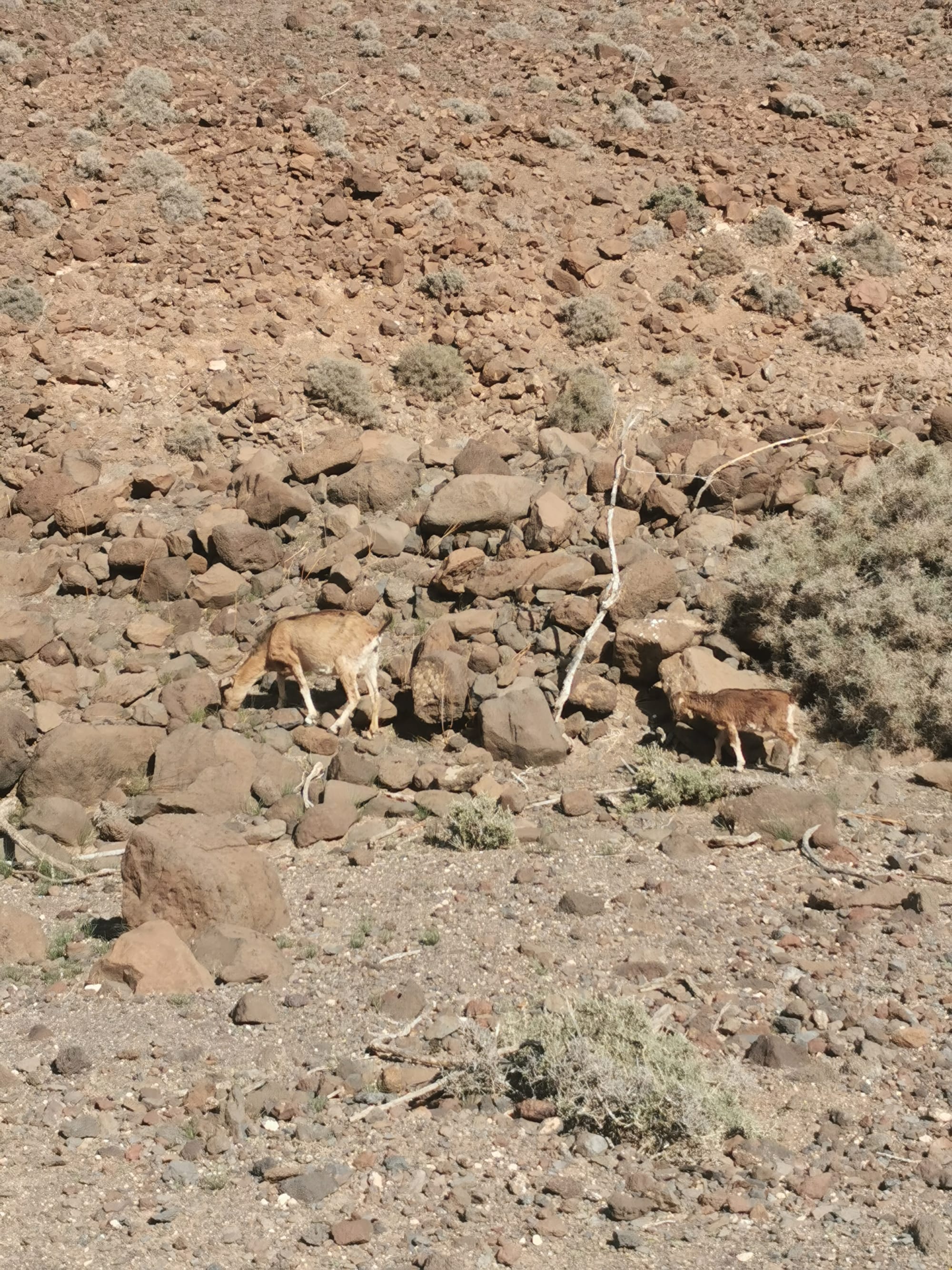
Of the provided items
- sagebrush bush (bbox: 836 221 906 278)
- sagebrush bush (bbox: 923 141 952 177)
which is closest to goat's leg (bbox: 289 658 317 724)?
sagebrush bush (bbox: 836 221 906 278)

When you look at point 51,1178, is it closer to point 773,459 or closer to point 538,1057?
point 538,1057

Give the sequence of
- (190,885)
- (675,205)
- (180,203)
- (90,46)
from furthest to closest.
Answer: (90,46)
(675,205)
(180,203)
(190,885)

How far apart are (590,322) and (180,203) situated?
7190 millimetres

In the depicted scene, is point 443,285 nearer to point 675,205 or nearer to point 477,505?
point 675,205

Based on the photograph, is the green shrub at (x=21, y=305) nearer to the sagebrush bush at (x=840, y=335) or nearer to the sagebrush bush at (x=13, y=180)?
the sagebrush bush at (x=13, y=180)

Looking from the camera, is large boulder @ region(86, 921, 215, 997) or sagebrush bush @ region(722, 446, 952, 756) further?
sagebrush bush @ region(722, 446, 952, 756)

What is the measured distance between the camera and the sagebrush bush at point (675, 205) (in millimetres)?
20734

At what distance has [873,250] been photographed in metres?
20.2

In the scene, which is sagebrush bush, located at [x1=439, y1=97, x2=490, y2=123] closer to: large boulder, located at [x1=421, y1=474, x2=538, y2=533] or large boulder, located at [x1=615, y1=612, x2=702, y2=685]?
large boulder, located at [x1=421, y1=474, x2=538, y2=533]

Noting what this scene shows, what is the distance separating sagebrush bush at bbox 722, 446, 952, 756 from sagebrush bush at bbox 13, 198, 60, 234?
12.8m

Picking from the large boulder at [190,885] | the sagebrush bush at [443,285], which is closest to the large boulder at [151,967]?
the large boulder at [190,885]

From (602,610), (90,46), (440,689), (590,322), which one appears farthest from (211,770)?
(90,46)

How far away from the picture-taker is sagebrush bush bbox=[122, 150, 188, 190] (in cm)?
2005

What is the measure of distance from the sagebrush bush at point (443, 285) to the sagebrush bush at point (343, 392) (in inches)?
102
